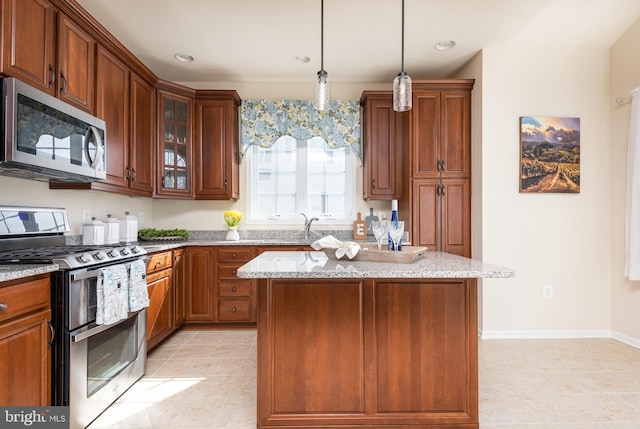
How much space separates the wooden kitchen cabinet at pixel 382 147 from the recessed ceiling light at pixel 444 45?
67 centimetres

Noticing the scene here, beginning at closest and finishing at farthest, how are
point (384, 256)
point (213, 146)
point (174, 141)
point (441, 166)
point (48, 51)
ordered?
point (384, 256), point (48, 51), point (441, 166), point (174, 141), point (213, 146)

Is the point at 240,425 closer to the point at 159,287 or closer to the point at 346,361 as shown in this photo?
the point at 346,361

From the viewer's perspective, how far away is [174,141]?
11.5 feet

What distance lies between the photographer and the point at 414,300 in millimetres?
1688

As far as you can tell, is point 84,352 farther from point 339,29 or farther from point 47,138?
point 339,29

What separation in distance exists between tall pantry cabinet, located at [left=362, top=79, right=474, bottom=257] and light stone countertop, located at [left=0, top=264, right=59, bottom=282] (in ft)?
9.39

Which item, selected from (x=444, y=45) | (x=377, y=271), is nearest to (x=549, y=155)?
(x=444, y=45)

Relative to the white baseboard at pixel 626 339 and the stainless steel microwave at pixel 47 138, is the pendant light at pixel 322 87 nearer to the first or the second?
the stainless steel microwave at pixel 47 138

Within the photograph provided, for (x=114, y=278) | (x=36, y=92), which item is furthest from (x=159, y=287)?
(x=36, y=92)

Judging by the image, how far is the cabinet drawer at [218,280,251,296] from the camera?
3400mm

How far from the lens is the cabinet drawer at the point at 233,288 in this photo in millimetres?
3400

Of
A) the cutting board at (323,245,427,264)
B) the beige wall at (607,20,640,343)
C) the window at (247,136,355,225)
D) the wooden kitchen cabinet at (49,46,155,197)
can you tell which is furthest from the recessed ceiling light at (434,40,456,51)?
the wooden kitchen cabinet at (49,46,155,197)

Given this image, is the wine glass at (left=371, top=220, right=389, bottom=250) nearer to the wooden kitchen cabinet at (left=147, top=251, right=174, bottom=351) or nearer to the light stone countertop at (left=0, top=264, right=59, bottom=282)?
the light stone countertop at (left=0, top=264, right=59, bottom=282)

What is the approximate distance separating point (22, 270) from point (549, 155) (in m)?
4.05
